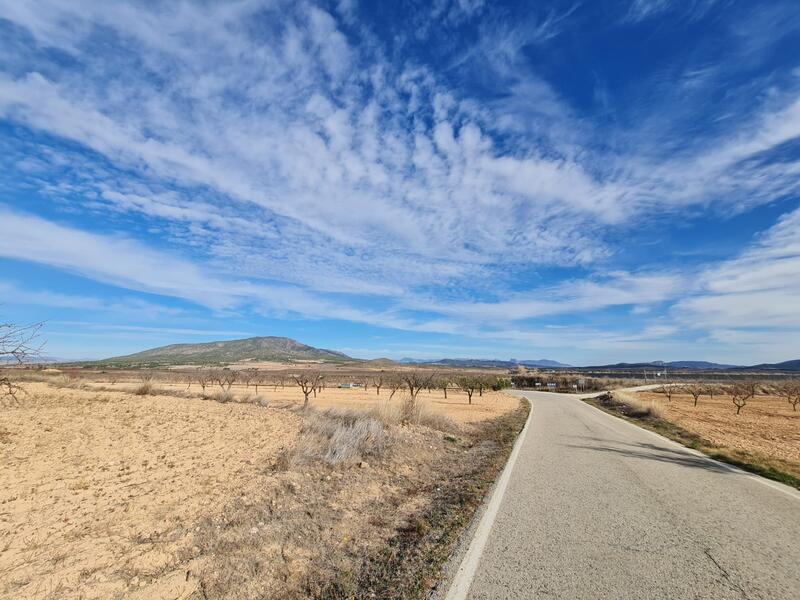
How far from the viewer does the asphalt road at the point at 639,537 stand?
4.25m

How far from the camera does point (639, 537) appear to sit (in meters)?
5.61

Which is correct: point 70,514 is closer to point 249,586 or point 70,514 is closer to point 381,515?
point 249,586

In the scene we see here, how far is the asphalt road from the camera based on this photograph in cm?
425

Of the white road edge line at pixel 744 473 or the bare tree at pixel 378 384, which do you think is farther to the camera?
the bare tree at pixel 378 384

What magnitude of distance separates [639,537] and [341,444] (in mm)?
6821

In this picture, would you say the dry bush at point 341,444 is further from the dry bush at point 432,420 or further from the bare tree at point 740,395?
the bare tree at point 740,395

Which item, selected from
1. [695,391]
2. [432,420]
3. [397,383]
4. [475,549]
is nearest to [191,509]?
[475,549]

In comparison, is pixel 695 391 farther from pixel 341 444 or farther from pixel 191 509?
pixel 191 509

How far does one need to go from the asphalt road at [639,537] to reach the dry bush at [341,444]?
3.62m

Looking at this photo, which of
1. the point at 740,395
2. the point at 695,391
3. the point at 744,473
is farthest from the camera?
the point at 695,391

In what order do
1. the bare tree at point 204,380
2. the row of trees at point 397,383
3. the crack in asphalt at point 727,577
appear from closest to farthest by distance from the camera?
the crack in asphalt at point 727,577, the row of trees at point 397,383, the bare tree at point 204,380

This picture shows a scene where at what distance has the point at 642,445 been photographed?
1505 centimetres

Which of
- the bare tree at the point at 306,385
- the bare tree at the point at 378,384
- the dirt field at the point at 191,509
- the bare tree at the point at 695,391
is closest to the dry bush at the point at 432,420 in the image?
the dirt field at the point at 191,509

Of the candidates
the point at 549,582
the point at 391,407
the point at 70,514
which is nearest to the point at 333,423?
the point at 391,407
